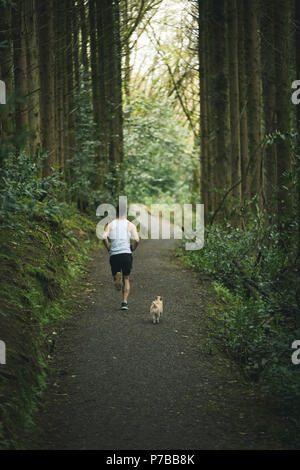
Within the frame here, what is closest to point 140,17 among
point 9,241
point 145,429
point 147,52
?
point 147,52

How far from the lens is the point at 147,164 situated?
28.9m

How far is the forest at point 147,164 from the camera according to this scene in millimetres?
6625

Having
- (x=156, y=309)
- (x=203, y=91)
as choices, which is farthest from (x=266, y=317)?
(x=203, y=91)

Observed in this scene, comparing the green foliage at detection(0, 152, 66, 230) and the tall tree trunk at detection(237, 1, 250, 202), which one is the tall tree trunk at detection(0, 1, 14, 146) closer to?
the green foliage at detection(0, 152, 66, 230)

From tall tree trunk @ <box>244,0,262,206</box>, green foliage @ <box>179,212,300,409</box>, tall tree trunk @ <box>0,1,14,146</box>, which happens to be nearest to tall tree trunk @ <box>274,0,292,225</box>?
green foliage @ <box>179,212,300,409</box>

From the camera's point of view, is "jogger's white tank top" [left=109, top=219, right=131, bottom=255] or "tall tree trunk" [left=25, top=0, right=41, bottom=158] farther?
"tall tree trunk" [left=25, top=0, right=41, bottom=158]

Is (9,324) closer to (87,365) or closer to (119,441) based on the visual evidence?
(87,365)

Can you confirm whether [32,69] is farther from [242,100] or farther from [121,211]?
[242,100]

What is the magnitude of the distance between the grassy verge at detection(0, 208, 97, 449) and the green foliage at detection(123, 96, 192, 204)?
13897mm

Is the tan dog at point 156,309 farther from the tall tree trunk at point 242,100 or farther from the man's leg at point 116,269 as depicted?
the tall tree trunk at point 242,100

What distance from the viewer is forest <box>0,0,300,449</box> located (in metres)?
6.62

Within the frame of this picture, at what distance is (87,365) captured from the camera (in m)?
7.43

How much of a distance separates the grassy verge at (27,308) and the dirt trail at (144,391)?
0.26 m
